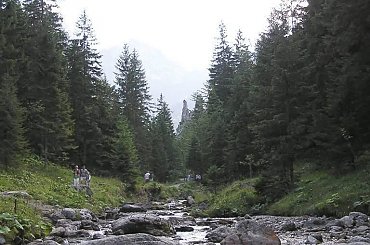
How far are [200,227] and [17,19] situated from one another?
3490 cm

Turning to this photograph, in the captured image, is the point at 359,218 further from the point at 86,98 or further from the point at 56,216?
the point at 86,98

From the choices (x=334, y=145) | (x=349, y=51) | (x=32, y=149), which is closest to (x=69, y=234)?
(x=334, y=145)

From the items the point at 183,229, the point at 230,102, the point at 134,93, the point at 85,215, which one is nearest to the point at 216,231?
the point at 183,229

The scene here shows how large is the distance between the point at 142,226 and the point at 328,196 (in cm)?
1068

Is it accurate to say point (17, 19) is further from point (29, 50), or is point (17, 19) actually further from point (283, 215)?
point (283, 215)

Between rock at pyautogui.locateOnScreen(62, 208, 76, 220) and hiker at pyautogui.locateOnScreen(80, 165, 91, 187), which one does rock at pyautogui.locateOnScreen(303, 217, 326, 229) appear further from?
hiker at pyautogui.locateOnScreen(80, 165, 91, 187)

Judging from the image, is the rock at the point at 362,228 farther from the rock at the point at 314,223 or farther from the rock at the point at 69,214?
the rock at the point at 69,214

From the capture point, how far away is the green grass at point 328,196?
2222 cm

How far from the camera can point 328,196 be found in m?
24.7

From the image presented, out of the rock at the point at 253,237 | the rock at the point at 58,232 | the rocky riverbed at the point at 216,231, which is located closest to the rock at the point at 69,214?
the rocky riverbed at the point at 216,231

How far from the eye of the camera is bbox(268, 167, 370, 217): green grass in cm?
2222

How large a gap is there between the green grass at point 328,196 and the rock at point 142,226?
8.43 m

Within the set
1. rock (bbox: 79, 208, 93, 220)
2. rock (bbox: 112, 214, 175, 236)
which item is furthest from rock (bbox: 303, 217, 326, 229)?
rock (bbox: 79, 208, 93, 220)

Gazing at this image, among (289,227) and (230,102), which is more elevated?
(230,102)
